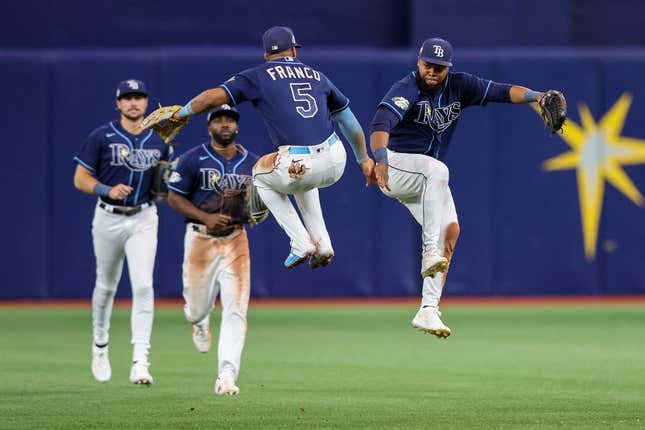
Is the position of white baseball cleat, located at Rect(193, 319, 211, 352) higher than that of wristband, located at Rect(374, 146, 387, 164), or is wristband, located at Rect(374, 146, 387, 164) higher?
wristband, located at Rect(374, 146, 387, 164)

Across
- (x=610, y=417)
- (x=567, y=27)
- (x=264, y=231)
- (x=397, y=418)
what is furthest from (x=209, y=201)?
(x=567, y=27)

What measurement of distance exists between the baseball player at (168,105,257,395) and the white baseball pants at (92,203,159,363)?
1.43 feet

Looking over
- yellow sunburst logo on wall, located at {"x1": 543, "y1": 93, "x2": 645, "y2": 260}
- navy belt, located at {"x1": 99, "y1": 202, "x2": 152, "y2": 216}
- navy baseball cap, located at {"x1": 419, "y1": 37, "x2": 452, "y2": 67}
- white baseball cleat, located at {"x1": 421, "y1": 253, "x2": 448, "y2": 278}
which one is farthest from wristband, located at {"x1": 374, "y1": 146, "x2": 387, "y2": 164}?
yellow sunburst logo on wall, located at {"x1": 543, "y1": 93, "x2": 645, "y2": 260}

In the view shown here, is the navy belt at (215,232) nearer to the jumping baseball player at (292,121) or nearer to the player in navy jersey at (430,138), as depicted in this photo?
the jumping baseball player at (292,121)

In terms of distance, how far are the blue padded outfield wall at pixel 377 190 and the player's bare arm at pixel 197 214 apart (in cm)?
775

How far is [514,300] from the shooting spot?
825 inches

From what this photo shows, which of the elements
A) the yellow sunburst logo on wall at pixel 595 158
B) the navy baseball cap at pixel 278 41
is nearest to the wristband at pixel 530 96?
the navy baseball cap at pixel 278 41

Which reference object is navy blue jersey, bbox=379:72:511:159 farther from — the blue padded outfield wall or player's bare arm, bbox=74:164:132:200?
the blue padded outfield wall

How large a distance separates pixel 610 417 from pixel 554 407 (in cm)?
65

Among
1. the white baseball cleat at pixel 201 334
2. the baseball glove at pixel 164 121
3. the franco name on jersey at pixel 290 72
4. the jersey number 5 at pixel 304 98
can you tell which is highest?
the franco name on jersey at pixel 290 72

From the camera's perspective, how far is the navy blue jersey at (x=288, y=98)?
9.83 metres

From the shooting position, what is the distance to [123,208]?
39.5 ft

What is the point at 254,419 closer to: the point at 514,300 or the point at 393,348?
the point at 393,348

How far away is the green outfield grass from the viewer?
984 centimetres
